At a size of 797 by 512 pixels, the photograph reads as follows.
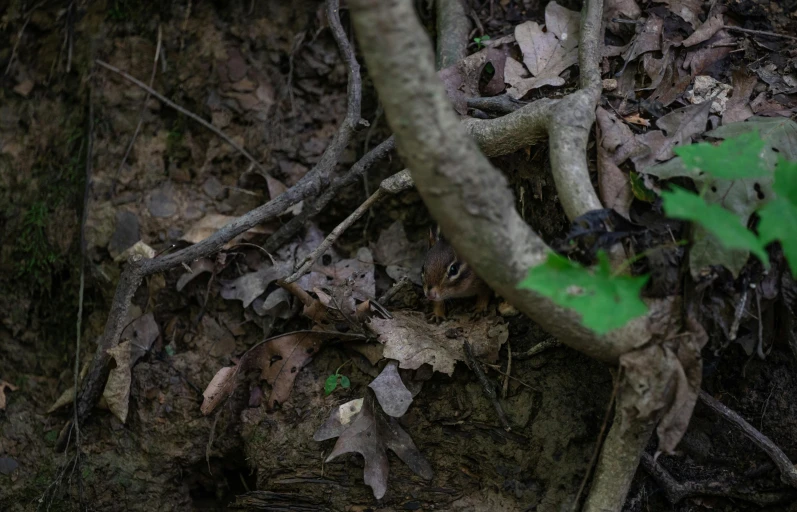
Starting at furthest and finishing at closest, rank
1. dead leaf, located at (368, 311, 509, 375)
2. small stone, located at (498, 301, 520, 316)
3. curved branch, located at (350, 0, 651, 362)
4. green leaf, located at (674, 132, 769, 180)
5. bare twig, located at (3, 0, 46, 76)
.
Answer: bare twig, located at (3, 0, 46, 76) → small stone, located at (498, 301, 520, 316) → dead leaf, located at (368, 311, 509, 375) → green leaf, located at (674, 132, 769, 180) → curved branch, located at (350, 0, 651, 362)

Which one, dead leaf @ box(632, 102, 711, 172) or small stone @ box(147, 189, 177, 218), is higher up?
dead leaf @ box(632, 102, 711, 172)

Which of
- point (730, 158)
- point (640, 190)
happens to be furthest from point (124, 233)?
point (730, 158)

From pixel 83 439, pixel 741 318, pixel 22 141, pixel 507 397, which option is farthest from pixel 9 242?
pixel 741 318

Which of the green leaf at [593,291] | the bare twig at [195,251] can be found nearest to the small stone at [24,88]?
the bare twig at [195,251]

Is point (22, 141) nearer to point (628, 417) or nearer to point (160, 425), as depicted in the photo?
point (160, 425)

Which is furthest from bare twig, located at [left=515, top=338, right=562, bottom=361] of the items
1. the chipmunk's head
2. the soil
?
the chipmunk's head

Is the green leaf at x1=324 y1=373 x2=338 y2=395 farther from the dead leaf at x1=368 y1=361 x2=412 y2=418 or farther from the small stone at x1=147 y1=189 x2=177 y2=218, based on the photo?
the small stone at x1=147 y1=189 x2=177 y2=218

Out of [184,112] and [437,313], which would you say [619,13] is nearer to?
[437,313]
